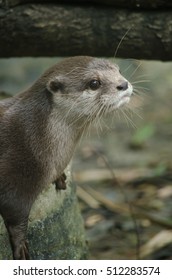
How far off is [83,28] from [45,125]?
2.27 feet

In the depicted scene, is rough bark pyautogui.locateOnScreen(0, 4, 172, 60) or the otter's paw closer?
the otter's paw

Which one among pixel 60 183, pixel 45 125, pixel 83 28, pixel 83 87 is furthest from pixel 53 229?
pixel 83 28

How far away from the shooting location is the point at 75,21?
314cm

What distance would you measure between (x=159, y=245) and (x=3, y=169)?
3.78 feet

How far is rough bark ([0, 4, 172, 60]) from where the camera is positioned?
3125 millimetres

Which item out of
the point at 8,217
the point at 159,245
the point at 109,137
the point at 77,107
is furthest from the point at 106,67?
the point at 109,137

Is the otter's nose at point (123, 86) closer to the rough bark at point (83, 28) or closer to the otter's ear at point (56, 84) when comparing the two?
the otter's ear at point (56, 84)

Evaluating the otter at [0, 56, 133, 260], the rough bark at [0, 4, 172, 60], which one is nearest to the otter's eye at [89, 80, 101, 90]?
the otter at [0, 56, 133, 260]

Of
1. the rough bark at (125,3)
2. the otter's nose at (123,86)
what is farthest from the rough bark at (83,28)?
the otter's nose at (123,86)

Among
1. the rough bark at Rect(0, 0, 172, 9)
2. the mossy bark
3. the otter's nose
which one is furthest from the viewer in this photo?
the rough bark at Rect(0, 0, 172, 9)

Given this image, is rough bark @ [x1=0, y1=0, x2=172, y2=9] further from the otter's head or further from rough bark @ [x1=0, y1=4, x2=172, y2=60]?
the otter's head

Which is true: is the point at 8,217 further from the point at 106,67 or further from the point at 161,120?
the point at 161,120

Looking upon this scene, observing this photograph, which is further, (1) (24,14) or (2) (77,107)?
(1) (24,14)
